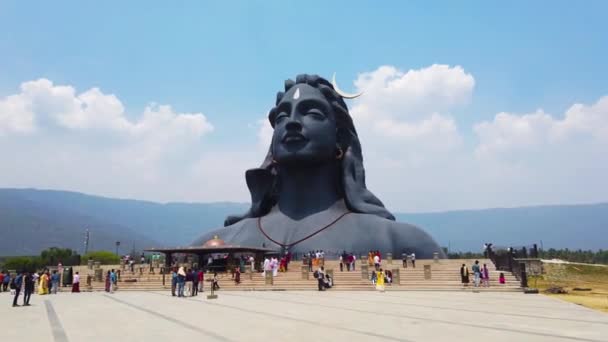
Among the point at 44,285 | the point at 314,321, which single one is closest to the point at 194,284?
the point at 44,285

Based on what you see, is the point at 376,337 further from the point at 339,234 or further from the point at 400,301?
the point at 339,234

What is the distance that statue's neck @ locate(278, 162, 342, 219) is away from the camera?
119 ft

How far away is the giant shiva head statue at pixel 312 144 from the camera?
3462 centimetres

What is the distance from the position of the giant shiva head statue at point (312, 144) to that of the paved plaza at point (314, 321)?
1881cm

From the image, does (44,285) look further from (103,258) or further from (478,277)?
(103,258)

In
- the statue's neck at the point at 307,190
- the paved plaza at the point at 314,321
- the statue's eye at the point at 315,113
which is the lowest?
the paved plaza at the point at 314,321

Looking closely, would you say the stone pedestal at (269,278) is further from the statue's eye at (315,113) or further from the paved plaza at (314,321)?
the statue's eye at (315,113)

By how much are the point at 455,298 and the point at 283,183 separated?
837 inches

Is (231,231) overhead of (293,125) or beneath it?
beneath

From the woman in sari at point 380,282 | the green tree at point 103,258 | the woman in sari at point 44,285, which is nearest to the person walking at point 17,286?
the woman in sari at point 44,285

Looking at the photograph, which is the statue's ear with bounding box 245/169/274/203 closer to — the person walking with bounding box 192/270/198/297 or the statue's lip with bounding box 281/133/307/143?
the statue's lip with bounding box 281/133/307/143

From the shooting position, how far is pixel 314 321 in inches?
456

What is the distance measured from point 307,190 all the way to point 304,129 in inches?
177

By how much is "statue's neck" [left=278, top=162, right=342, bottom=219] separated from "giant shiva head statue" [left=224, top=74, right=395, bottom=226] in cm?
66
